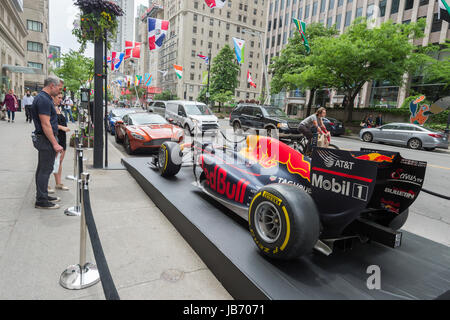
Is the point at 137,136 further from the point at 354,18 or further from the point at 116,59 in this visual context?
the point at 354,18

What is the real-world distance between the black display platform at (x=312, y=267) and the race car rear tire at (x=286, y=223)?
0.60 ft

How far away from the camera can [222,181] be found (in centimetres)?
362

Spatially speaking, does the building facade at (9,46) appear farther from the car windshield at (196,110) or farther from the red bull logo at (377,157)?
the red bull logo at (377,157)

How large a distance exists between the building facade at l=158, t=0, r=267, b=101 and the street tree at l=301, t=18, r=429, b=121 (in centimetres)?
5098

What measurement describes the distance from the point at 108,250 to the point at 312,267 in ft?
6.81

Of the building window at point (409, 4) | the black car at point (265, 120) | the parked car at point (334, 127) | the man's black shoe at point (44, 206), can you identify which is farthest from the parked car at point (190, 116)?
the building window at point (409, 4)

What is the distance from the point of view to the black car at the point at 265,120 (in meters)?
13.4

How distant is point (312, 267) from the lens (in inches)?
95.5

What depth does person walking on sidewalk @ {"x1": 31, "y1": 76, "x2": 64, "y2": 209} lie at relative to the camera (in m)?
3.81

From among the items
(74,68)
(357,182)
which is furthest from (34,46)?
(357,182)

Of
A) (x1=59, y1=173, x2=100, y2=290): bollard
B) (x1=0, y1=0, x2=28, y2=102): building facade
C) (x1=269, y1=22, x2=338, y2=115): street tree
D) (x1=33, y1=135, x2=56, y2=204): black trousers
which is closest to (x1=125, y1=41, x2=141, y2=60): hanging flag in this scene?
(x1=269, y1=22, x2=338, y2=115): street tree

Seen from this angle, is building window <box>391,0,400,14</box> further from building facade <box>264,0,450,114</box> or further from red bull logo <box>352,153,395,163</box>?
red bull logo <box>352,153,395,163</box>
